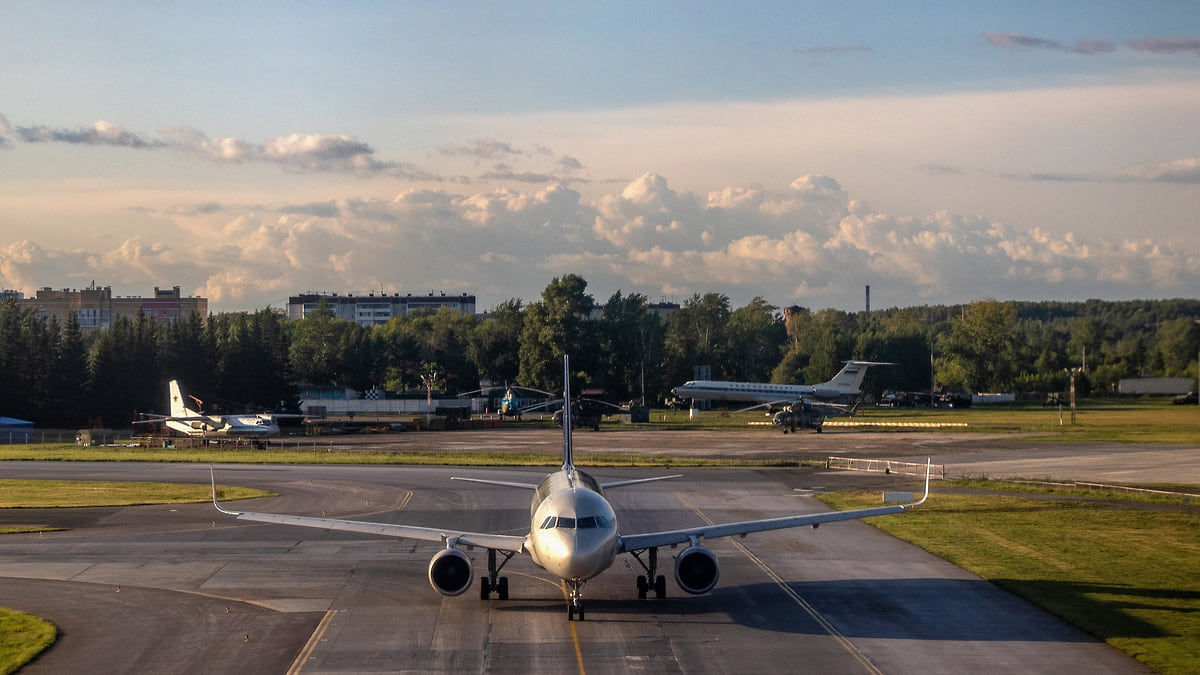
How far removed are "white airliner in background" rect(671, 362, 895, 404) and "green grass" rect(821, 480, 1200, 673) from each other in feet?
242

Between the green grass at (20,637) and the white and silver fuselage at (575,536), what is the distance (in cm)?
1238

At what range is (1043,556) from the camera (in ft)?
126

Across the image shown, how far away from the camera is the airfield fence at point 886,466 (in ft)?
230

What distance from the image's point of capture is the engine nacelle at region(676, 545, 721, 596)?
27688mm

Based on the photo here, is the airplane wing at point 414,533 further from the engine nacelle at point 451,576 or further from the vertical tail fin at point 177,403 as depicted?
the vertical tail fin at point 177,403

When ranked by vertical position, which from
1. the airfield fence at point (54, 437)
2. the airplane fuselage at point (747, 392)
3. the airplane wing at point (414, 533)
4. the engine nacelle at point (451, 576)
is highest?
the airplane fuselage at point (747, 392)

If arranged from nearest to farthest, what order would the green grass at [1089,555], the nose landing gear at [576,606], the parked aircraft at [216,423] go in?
the green grass at [1089,555]
the nose landing gear at [576,606]
the parked aircraft at [216,423]

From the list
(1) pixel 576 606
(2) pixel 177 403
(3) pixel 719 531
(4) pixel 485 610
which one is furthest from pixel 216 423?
(3) pixel 719 531

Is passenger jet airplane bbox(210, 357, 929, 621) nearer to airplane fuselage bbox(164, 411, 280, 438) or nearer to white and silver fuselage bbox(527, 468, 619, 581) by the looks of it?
white and silver fuselage bbox(527, 468, 619, 581)

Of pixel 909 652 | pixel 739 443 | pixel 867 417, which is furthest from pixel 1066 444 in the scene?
pixel 909 652

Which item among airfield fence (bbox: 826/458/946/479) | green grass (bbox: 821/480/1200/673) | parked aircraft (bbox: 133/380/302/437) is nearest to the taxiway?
green grass (bbox: 821/480/1200/673)

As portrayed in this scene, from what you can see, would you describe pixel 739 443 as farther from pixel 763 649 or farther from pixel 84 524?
pixel 763 649

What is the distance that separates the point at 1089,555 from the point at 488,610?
23.1 m

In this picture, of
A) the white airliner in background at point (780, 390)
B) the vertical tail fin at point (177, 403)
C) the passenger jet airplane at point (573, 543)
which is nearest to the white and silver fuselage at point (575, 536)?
the passenger jet airplane at point (573, 543)
